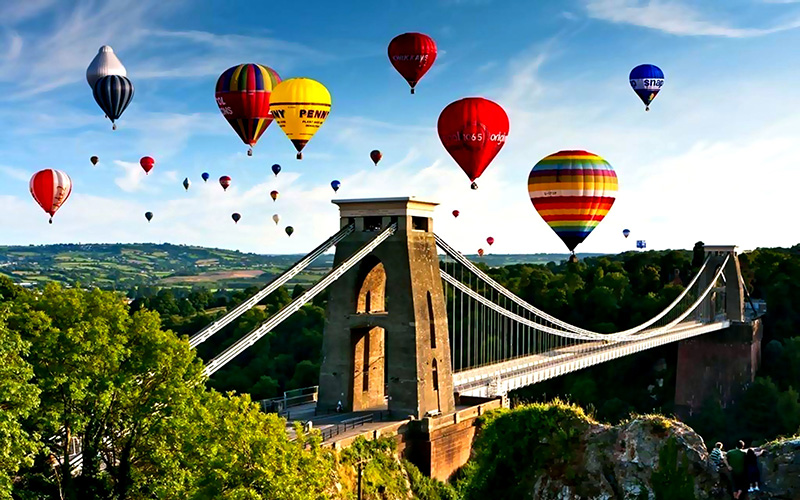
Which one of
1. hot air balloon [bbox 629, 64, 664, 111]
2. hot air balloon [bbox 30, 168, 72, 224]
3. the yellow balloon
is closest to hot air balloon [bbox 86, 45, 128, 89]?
hot air balloon [bbox 30, 168, 72, 224]

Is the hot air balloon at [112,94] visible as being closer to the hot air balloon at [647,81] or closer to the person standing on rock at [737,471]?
the hot air balloon at [647,81]

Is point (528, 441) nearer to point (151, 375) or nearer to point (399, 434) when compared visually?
point (151, 375)

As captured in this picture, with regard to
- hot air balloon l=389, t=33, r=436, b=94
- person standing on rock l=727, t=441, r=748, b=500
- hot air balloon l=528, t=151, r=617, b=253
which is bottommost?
person standing on rock l=727, t=441, r=748, b=500

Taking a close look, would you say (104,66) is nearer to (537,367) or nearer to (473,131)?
(473,131)

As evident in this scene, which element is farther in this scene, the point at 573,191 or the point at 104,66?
the point at 104,66

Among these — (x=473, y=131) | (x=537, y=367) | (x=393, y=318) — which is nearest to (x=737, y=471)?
(x=393, y=318)

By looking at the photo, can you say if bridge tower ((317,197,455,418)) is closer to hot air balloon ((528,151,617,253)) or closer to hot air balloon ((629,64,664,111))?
hot air balloon ((528,151,617,253))

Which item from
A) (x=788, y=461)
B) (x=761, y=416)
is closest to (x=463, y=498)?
(x=788, y=461)
